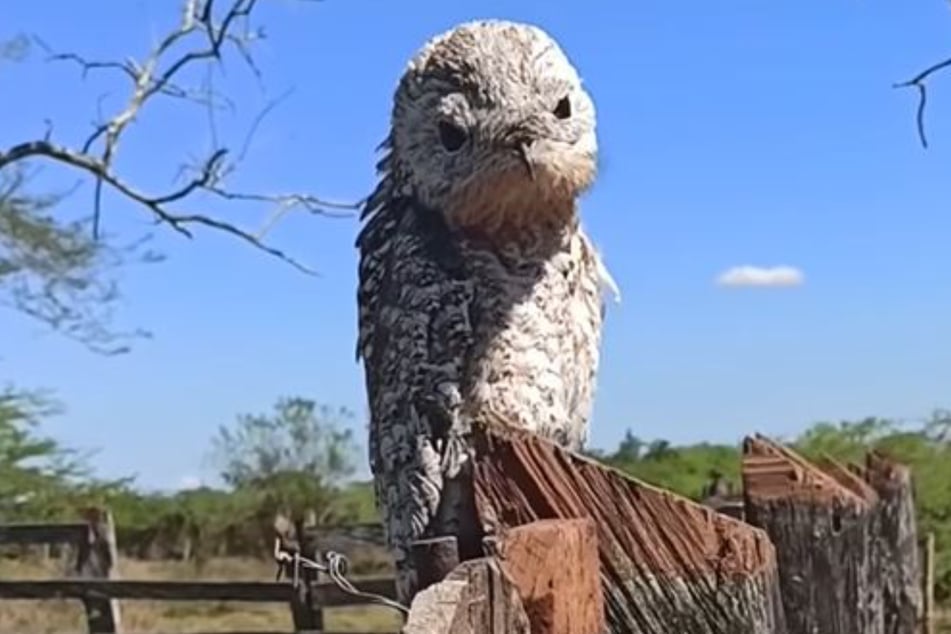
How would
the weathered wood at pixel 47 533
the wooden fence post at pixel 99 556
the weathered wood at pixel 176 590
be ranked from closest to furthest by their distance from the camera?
the weathered wood at pixel 176 590, the wooden fence post at pixel 99 556, the weathered wood at pixel 47 533

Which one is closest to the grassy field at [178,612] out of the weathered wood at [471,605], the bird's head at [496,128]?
the bird's head at [496,128]

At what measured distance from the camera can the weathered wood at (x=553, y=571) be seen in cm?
135

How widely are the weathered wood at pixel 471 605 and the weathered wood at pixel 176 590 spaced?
744 centimetres

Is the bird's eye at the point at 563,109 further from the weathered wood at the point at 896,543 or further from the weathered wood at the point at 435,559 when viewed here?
the weathered wood at the point at 435,559

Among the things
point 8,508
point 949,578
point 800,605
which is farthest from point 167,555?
point 800,605

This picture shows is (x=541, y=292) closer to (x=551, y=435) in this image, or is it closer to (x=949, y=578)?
(x=551, y=435)

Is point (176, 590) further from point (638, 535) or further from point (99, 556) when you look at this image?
point (638, 535)

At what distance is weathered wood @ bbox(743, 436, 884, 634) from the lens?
1726 millimetres

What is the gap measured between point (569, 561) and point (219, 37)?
28.0ft

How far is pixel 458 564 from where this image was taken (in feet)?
4.38

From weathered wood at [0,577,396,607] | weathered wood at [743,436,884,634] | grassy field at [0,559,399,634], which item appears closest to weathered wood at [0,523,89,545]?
weathered wood at [0,577,396,607]

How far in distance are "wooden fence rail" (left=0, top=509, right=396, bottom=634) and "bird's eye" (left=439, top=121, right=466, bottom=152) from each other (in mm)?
5793

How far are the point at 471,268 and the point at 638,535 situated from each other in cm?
159

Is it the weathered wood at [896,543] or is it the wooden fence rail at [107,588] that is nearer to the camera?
the weathered wood at [896,543]
